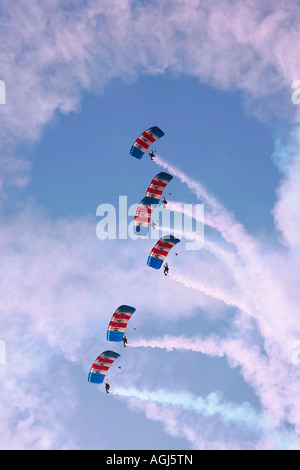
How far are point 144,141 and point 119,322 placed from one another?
21848 millimetres

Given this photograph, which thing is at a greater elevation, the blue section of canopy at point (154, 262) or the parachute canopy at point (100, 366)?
the blue section of canopy at point (154, 262)

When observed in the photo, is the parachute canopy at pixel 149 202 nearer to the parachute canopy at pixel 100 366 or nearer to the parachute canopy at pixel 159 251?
the parachute canopy at pixel 159 251

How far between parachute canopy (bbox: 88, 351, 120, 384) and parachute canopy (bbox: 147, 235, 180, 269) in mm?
11418

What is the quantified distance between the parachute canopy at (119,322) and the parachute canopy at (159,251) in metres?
5.99

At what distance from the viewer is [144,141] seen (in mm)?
68688

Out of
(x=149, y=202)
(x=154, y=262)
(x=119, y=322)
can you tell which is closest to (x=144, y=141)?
(x=149, y=202)

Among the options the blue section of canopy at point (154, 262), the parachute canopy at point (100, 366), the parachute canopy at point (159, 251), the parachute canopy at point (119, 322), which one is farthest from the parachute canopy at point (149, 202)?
the parachute canopy at point (100, 366)

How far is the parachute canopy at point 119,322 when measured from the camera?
2525 inches

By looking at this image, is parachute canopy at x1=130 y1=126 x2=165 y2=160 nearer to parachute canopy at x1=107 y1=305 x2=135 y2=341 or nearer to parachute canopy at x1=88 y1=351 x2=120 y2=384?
parachute canopy at x1=107 y1=305 x2=135 y2=341

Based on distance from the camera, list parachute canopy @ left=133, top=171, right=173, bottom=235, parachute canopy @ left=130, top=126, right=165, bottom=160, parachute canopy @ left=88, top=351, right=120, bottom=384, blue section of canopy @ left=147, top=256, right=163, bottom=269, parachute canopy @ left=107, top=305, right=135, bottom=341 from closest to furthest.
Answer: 1. parachute canopy @ left=107, top=305, right=135, bottom=341
2. parachute canopy @ left=133, top=171, right=173, bottom=235
3. parachute canopy @ left=88, top=351, right=120, bottom=384
4. blue section of canopy @ left=147, top=256, right=163, bottom=269
5. parachute canopy @ left=130, top=126, right=165, bottom=160

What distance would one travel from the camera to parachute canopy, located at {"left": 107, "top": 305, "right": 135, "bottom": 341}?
210ft

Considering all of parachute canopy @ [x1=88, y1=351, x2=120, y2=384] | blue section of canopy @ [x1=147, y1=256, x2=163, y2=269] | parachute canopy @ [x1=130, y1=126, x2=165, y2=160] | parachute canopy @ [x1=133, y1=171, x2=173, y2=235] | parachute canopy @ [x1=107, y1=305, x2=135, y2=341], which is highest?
parachute canopy @ [x1=130, y1=126, x2=165, y2=160]

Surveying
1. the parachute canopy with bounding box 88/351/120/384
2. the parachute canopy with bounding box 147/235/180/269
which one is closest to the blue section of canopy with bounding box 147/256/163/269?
the parachute canopy with bounding box 147/235/180/269
